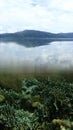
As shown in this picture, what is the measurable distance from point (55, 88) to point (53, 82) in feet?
2.70

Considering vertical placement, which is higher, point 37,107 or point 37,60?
point 37,107

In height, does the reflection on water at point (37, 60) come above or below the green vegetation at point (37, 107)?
below

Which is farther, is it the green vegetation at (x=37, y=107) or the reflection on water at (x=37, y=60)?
the reflection on water at (x=37, y=60)

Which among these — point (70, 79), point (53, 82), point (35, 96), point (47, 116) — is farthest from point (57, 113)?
point (70, 79)

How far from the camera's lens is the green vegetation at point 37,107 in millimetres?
10961

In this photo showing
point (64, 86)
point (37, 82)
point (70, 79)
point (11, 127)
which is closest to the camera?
point (11, 127)

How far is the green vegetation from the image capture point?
36.0ft

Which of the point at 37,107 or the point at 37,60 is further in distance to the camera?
the point at 37,60

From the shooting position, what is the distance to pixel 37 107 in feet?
39.9

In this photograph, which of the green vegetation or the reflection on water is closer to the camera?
the green vegetation

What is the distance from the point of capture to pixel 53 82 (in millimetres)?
14281

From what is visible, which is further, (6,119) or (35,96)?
(35,96)

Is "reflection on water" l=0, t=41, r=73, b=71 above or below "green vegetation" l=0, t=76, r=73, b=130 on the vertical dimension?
below

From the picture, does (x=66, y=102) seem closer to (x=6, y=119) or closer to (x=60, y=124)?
(x=60, y=124)
